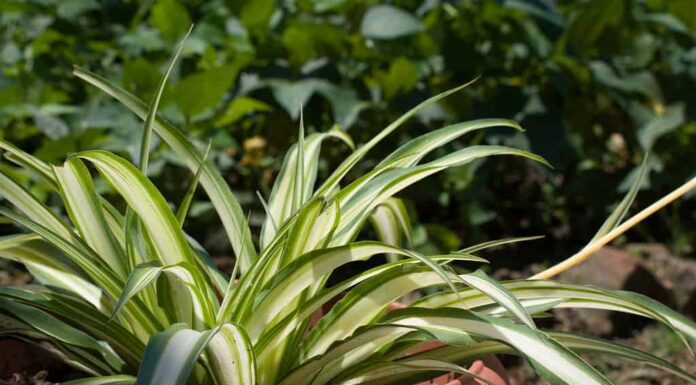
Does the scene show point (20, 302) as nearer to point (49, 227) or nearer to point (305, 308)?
point (49, 227)

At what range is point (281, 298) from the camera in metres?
1.55

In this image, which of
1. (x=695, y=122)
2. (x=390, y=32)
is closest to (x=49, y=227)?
(x=390, y=32)

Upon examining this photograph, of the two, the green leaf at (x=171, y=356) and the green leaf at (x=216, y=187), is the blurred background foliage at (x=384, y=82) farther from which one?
the green leaf at (x=171, y=356)

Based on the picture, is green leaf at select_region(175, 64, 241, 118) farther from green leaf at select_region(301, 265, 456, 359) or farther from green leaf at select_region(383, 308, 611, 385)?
green leaf at select_region(383, 308, 611, 385)

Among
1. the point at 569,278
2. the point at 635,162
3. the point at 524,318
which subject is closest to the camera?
the point at 524,318

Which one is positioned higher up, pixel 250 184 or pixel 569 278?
pixel 250 184

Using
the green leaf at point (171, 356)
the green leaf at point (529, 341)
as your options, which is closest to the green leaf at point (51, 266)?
the green leaf at point (171, 356)

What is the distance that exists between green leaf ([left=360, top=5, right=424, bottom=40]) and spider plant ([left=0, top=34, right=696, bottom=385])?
1.36 m

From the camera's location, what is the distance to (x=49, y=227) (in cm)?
172

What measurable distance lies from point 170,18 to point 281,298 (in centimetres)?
182

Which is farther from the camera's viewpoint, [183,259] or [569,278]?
[569,278]

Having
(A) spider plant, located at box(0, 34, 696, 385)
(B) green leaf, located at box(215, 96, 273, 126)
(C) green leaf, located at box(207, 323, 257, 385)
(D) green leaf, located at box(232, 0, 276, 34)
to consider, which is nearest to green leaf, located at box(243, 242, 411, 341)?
(A) spider plant, located at box(0, 34, 696, 385)

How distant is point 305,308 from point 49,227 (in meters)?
0.43

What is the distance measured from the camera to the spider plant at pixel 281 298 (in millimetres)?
1483
